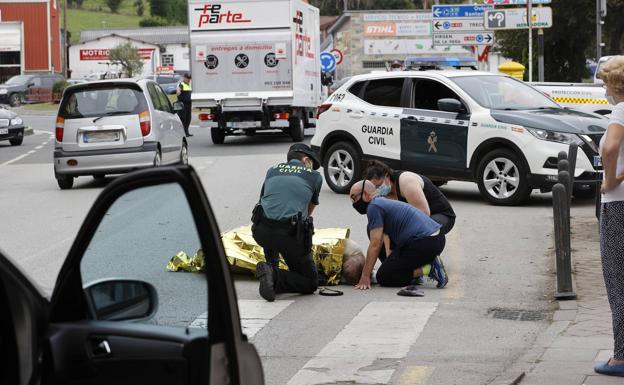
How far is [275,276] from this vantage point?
1016 cm

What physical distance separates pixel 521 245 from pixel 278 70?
15.7 metres

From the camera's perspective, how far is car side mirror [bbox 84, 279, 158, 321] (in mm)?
3449

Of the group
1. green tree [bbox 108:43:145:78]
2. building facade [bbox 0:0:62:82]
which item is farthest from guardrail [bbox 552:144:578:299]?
green tree [bbox 108:43:145:78]

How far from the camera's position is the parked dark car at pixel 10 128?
31062mm

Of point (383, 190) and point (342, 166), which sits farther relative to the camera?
point (342, 166)

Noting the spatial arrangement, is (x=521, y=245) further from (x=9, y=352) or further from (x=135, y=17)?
(x=135, y=17)

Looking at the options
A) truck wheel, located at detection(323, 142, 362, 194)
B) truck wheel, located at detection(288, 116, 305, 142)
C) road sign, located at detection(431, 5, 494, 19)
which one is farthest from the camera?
road sign, located at detection(431, 5, 494, 19)

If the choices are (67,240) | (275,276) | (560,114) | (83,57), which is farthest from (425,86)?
(83,57)

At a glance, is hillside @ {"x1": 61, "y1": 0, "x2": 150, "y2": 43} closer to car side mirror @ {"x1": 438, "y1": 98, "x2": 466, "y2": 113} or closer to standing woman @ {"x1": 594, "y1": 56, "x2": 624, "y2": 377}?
car side mirror @ {"x1": 438, "y1": 98, "x2": 466, "y2": 113}

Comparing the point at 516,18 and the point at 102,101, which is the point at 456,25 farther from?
the point at 102,101

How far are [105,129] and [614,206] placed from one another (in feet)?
42.7

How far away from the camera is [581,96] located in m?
24.8

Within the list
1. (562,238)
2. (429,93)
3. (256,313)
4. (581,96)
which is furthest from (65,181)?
(562,238)

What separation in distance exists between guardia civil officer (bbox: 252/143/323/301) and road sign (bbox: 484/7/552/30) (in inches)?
848
